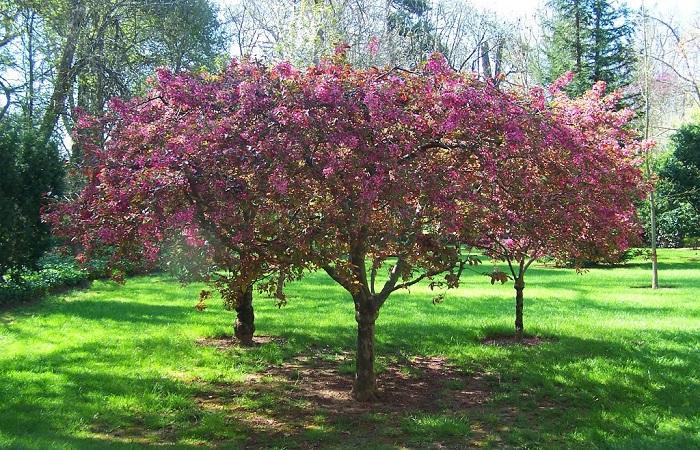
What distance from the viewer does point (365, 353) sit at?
5.50 metres

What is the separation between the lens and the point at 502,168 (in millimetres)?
4484

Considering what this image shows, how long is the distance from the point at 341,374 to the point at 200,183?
3.16 metres

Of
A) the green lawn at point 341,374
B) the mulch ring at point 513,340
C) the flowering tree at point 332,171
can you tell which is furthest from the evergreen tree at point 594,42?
the flowering tree at point 332,171

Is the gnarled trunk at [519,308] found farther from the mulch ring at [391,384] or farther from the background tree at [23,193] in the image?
the background tree at [23,193]

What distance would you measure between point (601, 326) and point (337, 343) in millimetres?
3907

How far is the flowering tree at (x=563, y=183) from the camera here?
450cm

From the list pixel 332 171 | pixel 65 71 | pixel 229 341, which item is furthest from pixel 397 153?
pixel 65 71

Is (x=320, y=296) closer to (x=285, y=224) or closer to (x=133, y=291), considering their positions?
(x=133, y=291)

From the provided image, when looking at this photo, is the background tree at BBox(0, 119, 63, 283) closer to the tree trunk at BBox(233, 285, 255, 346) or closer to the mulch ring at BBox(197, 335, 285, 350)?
the mulch ring at BBox(197, 335, 285, 350)

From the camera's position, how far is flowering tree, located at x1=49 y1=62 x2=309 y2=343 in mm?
4043

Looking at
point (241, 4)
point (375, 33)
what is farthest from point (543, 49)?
point (241, 4)

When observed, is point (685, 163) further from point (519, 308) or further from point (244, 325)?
point (244, 325)

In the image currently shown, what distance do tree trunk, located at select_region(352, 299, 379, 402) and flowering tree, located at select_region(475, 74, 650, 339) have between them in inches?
48.9

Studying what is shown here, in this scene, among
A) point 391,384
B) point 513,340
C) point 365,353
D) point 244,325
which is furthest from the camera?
point 513,340
